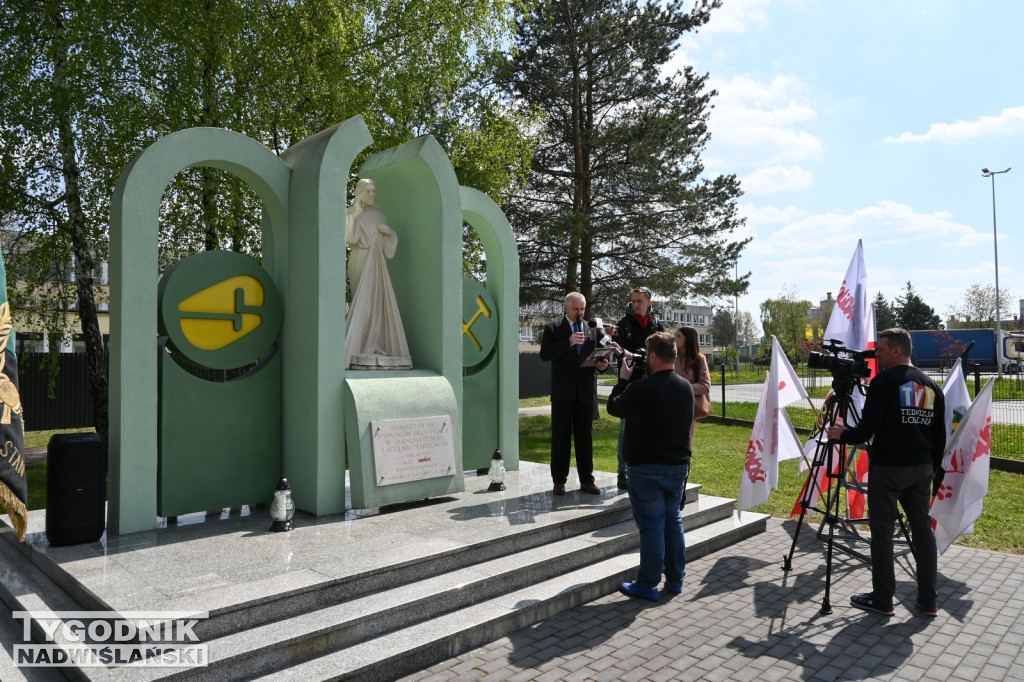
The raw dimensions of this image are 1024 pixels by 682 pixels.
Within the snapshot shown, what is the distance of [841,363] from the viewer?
5.14m

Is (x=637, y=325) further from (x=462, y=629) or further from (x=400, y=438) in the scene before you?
(x=462, y=629)

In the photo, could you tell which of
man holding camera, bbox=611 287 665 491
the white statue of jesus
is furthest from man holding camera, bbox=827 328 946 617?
the white statue of jesus

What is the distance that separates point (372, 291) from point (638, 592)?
13.3 feet

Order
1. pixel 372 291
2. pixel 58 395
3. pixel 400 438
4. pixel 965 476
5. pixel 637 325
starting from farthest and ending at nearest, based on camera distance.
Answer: pixel 58 395 → pixel 372 291 → pixel 637 325 → pixel 400 438 → pixel 965 476

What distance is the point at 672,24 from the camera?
1745 centimetres

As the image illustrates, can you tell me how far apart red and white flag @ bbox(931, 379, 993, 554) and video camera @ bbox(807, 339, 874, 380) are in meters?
1.07

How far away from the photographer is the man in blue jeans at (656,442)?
471 centimetres

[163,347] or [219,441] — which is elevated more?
[163,347]

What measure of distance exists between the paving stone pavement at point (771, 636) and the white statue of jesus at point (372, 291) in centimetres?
351

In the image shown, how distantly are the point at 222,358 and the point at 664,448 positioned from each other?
3.97 metres

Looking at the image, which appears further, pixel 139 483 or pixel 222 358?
pixel 222 358

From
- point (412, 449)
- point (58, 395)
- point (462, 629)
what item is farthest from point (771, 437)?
point (58, 395)

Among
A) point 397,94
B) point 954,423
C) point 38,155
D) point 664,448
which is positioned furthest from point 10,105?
point 954,423

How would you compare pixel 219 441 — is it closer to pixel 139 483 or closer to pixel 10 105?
pixel 139 483
